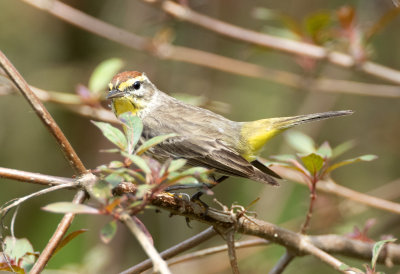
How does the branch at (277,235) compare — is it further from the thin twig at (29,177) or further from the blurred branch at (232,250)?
the thin twig at (29,177)

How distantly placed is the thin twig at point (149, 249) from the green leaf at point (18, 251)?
0.62m

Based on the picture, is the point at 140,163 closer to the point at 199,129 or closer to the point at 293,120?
the point at 199,129

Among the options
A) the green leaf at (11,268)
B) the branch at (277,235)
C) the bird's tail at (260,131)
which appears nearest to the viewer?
the green leaf at (11,268)

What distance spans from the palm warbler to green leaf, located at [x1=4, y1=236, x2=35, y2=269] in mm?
1310

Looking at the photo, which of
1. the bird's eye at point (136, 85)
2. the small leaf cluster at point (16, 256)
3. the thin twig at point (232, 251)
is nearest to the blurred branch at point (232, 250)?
the thin twig at point (232, 251)

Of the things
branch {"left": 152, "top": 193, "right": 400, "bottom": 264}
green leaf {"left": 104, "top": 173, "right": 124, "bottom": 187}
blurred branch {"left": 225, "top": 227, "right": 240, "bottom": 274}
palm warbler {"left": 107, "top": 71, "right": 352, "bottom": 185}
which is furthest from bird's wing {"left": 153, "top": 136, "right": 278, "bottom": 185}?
green leaf {"left": 104, "top": 173, "right": 124, "bottom": 187}

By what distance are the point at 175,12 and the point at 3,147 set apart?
2730mm

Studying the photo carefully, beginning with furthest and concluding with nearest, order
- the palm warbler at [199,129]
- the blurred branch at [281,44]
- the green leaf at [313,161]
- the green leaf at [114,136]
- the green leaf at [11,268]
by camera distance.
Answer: the blurred branch at [281,44], the palm warbler at [199,129], the green leaf at [313,161], the green leaf at [11,268], the green leaf at [114,136]

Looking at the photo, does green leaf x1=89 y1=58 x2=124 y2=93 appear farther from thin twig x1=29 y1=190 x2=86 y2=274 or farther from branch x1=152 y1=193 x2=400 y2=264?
thin twig x1=29 y1=190 x2=86 y2=274

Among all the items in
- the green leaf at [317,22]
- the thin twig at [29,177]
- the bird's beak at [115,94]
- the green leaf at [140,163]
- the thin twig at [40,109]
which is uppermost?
the green leaf at [317,22]

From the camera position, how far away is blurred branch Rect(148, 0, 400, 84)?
3.77 metres

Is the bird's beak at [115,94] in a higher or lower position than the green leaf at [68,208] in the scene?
higher

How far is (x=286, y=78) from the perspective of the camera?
4.35 meters

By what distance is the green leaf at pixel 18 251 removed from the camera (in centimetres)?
204
